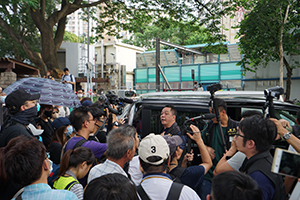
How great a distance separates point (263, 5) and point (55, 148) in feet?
37.0

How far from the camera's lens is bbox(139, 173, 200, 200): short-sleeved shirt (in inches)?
74.8

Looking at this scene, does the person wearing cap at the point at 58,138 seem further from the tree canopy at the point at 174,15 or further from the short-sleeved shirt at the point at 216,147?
the tree canopy at the point at 174,15

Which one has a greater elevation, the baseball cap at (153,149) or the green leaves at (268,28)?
the green leaves at (268,28)

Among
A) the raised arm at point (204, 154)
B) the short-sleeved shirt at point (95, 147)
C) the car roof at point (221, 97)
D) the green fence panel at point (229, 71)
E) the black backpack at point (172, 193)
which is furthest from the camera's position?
the green fence panel at point (229, 71)

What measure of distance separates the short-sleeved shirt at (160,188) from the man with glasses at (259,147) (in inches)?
22.2

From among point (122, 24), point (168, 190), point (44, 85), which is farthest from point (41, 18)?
point (168, 190)

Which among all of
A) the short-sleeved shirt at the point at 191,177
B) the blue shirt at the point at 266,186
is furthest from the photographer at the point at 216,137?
the blue shirt at the point at 266,186

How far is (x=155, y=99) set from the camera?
4.99m

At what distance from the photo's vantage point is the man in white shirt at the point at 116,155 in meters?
2.43

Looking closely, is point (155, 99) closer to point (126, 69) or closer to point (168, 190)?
point (168, 190)

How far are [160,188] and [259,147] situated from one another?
0.98m

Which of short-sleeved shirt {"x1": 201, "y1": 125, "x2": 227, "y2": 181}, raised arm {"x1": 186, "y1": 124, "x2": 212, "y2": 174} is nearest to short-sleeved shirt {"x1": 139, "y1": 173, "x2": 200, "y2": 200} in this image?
raised arm {"x1": 186, "y1": 124, "x2": 212, "y2": 174}

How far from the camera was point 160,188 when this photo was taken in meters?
1.94

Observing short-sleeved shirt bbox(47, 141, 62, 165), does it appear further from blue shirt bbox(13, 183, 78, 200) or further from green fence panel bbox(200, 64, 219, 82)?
green fence panel bbox(200, 64, 219, 82)
